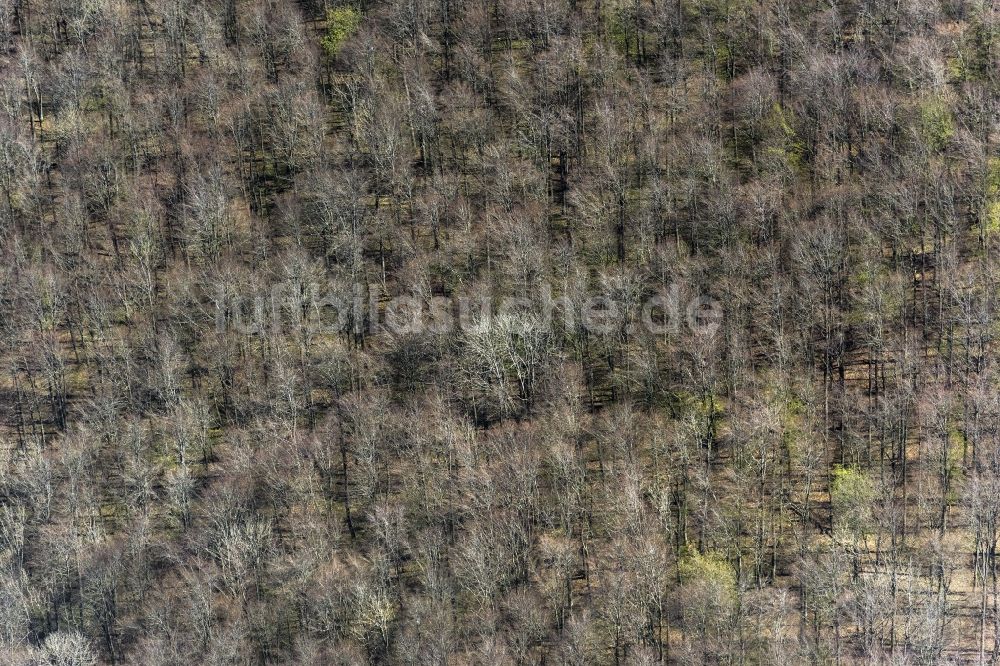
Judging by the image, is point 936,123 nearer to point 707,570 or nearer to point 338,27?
point 707,570

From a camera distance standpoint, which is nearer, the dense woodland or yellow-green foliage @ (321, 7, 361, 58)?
the dense woodland

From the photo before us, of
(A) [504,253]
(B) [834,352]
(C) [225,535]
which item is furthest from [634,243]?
(C) [225,535]

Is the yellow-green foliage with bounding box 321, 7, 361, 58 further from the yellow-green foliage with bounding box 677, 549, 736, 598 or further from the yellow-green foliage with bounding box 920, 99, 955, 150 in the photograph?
the yellow-green foliage with bounding box 677, 549, 736, 598

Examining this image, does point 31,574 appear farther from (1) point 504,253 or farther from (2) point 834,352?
(2) point 834,352

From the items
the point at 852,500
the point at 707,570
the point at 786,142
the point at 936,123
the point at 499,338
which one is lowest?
the point at 707,570

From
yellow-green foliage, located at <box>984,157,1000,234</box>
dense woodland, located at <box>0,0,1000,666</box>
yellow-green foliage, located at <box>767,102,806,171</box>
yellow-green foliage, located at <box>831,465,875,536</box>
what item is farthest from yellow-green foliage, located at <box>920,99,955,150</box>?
yellow-green foliage, located at <box>831,465,875,536</box>

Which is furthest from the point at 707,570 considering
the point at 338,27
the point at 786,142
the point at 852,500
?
the point at 338,27

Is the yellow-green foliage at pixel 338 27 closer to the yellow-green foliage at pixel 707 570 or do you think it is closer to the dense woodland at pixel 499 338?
the dense woodland at pixel 499 338

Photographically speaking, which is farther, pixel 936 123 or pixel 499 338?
pixel 936 123
